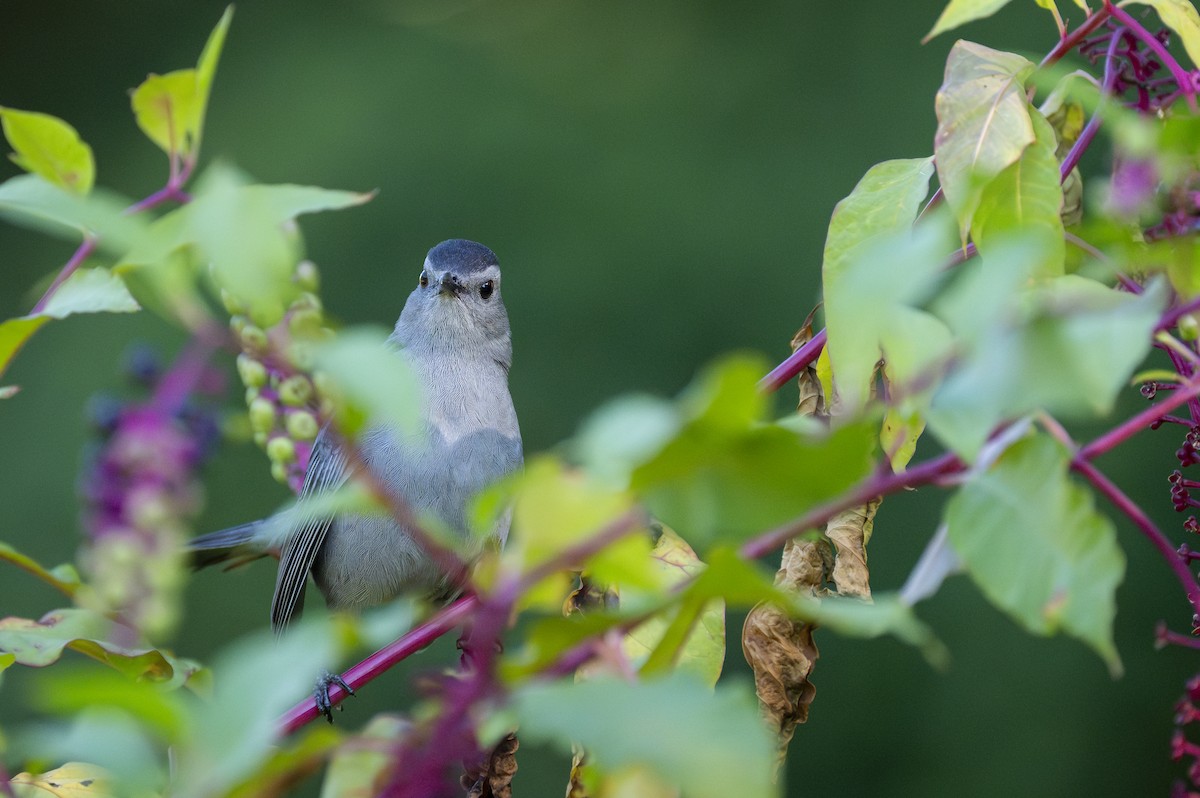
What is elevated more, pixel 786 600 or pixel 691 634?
pixel 786 600

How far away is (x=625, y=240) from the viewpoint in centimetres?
499

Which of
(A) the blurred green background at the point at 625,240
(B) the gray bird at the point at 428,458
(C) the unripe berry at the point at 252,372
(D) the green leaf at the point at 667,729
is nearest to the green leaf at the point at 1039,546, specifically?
(D) the green leaf at the point at 667,729

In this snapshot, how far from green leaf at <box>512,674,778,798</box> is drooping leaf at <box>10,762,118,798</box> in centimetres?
54

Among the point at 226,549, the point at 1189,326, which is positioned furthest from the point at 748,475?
the point at 226,549

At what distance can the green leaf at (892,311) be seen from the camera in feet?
1.82

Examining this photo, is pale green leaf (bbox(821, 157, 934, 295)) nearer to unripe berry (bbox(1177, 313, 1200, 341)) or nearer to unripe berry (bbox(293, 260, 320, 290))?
unripe berry (bbox(1177, 313, 1200, 341))

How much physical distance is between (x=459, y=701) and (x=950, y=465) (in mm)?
303

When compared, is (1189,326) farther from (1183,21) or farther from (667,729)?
→ (667,729)

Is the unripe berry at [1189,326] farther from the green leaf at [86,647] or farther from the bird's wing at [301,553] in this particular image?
the bird's wing at [301,553]

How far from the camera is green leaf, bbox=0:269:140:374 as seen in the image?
90cm

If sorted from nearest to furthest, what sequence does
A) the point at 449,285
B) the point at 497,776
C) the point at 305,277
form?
1. the point at 305,277
2. the point at 497,776
3. the point at 449,285

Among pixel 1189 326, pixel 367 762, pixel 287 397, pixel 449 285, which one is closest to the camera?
pixel 367 762

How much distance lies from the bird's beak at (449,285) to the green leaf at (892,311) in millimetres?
1882

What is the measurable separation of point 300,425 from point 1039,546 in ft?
2.57
